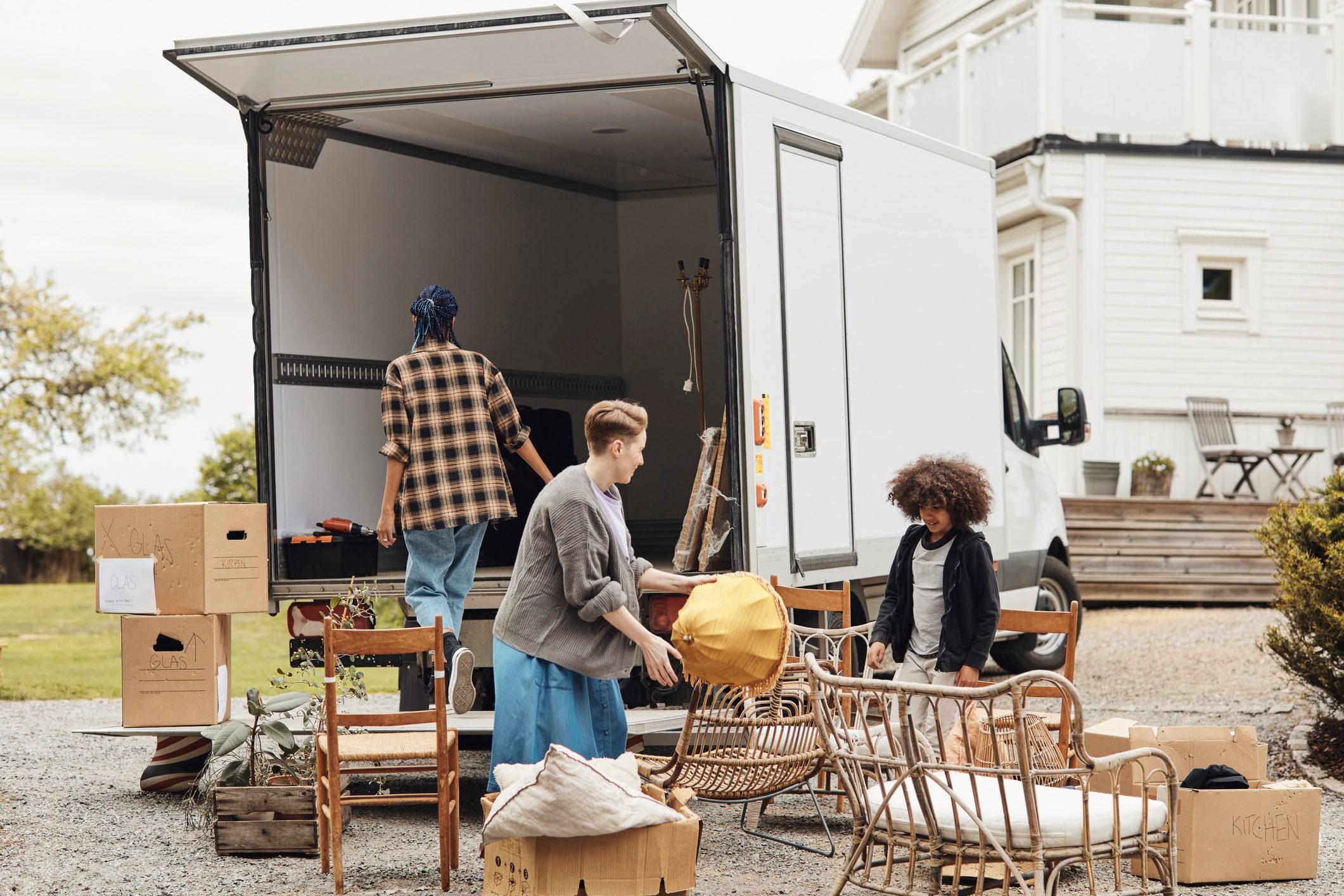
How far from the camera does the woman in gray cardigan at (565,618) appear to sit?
4.32 meters

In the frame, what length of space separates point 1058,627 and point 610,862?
6.26ft

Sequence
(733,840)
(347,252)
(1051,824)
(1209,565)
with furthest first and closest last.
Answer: (1209,565), (347,252), (733,840), (1051,824)

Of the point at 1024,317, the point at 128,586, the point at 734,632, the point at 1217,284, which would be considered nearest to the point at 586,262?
the point at 128,586

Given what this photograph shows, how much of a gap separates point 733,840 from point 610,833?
5.90ft

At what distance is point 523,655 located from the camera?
4.42 meters

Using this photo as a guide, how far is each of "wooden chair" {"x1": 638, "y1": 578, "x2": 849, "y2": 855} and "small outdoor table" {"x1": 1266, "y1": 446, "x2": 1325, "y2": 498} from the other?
384 inches

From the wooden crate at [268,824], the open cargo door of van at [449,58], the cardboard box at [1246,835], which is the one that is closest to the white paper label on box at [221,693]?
the wooden crate at [268,824]

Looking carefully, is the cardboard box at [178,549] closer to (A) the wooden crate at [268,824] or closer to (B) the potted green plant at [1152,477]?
(A) the wooden crate at [268,824]

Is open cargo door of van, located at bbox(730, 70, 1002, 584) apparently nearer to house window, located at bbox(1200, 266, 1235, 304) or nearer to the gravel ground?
the gravel ground

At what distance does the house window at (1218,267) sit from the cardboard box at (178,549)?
10858mm

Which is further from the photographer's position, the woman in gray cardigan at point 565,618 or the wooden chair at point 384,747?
the wooden chair at point 384,747

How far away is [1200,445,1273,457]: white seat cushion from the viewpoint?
1346 cm

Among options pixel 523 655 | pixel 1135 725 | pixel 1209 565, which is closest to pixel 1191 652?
pixel 1209 565

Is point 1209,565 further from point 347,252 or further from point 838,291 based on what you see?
point 347,252
